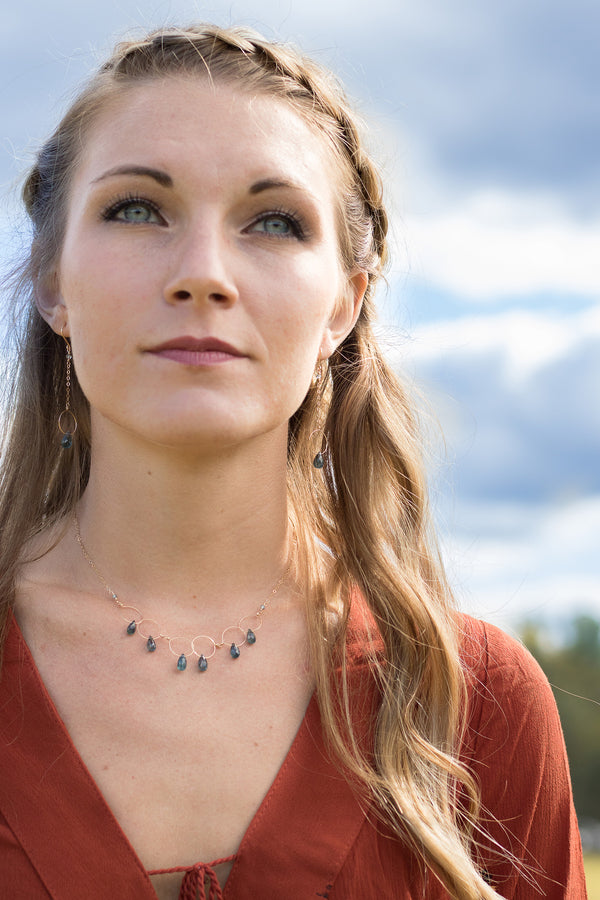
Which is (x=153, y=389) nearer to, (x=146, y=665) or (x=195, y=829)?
(x=146, y=665)

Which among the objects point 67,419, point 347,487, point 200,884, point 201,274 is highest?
point 201,274

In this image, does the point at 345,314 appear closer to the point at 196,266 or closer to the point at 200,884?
the point at 196,266

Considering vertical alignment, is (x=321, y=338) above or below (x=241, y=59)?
A: below

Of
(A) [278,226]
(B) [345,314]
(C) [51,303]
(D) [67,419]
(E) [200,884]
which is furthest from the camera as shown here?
(D) [67,419]

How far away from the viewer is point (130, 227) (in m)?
2.41

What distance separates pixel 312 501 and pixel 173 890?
118cm

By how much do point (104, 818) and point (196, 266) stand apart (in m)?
1.22

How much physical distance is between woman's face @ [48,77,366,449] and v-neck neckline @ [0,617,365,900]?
709 millimetres

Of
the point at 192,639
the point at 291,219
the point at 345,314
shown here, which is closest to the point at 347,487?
the point at 345,314

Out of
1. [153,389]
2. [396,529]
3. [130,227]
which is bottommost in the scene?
[396,529]

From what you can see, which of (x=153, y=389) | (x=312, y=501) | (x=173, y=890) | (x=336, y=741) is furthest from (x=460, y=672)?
(x=153, y=389)

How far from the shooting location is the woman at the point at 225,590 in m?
2.29

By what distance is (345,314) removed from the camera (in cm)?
291

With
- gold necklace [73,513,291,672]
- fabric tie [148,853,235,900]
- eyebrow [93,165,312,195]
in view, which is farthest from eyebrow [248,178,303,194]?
fabric tie [148,853,235,900]
